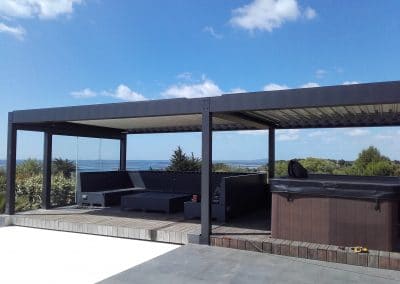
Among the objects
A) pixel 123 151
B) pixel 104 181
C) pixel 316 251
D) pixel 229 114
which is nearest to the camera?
pixel 316 251

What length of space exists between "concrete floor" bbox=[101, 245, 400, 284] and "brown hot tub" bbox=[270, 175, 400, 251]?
0.50m

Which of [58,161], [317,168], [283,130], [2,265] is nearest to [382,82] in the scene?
[283,130]

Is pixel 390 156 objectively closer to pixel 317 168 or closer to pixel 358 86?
pixel 317 168

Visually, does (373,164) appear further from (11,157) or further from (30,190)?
(11,157)

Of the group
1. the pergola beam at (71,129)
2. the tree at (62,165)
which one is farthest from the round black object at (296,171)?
the tree at (62,165)

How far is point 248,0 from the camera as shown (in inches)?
487

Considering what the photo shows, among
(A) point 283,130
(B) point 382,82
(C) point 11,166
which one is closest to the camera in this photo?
(B) point 382,82

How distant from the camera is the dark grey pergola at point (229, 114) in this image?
5496 millimetres

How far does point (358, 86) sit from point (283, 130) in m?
5.04

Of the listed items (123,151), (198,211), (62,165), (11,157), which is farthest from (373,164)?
(62,165)

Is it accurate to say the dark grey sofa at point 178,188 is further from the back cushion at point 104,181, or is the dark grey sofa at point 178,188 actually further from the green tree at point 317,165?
the green tree at point 317,165

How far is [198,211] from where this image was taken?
319 inches

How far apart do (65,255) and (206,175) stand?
2.68 m

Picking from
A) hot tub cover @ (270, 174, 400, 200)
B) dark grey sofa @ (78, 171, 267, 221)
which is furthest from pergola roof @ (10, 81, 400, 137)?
dark grey sofa @ (78, 171, 267, 221)
